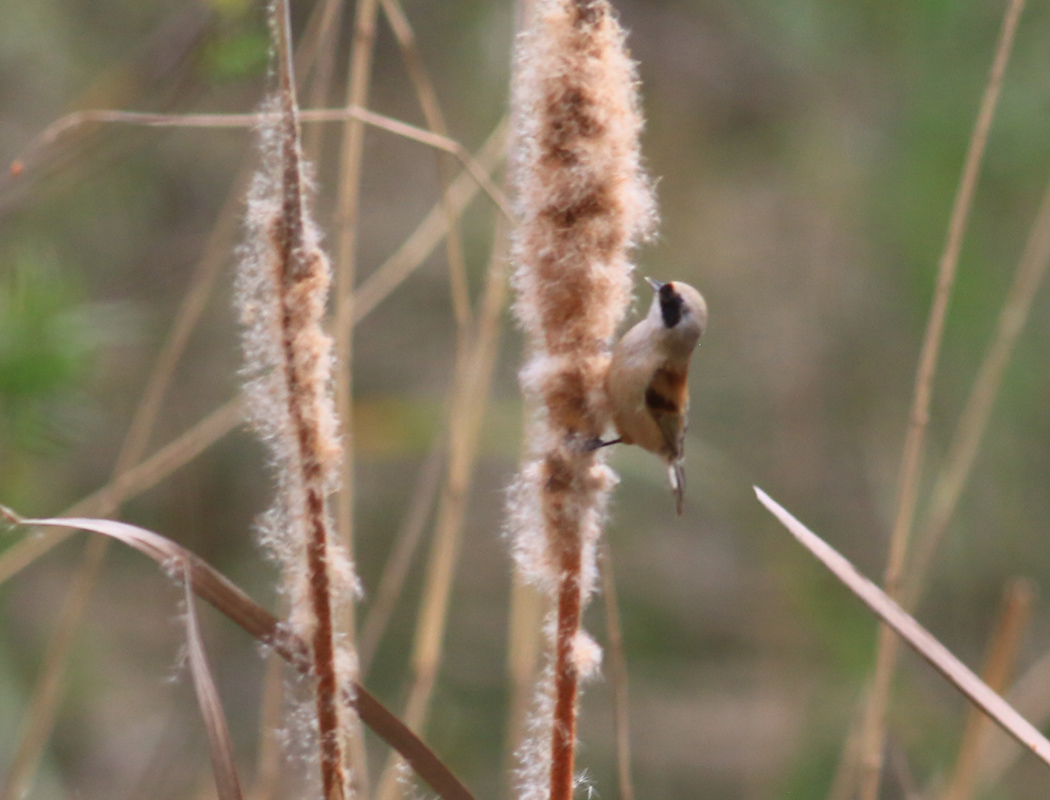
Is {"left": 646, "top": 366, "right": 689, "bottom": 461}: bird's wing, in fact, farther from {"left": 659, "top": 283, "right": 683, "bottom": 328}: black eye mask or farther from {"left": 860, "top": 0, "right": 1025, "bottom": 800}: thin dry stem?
{"left": 860, "top": 0, "right": 1025, "bottom": 800}: thin dry stem

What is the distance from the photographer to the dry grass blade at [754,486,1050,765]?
56 centimetres

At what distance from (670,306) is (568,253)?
0.19 meters

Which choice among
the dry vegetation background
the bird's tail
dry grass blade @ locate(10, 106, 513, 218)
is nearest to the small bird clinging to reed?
the bird's tail

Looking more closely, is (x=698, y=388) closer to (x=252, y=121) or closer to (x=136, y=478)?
(x=136, y=478)

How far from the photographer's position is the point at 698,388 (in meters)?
3.41

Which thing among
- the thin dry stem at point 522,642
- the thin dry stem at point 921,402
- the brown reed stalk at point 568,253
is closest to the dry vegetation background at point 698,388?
the thin dry stem at point 522,642

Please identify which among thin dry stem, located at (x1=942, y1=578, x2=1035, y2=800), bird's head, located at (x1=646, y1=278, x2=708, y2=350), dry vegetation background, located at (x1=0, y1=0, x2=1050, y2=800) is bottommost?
thin dry stem, located at (x1=942, y1=578, x2=1035, y2=800)

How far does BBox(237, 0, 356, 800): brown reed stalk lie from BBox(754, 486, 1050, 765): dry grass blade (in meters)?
0.27

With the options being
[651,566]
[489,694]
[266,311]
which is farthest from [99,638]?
[266,311]

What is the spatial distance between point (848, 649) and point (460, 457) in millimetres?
1830

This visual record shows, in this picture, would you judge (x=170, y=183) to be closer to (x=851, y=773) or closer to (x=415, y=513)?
(x=415, y=513)

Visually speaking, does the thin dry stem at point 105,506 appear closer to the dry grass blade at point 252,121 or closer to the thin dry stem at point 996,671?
the dry grass blade at point 252,121

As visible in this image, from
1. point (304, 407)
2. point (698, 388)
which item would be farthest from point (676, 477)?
point (698, 388)

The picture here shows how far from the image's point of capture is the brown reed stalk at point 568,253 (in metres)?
0.65
